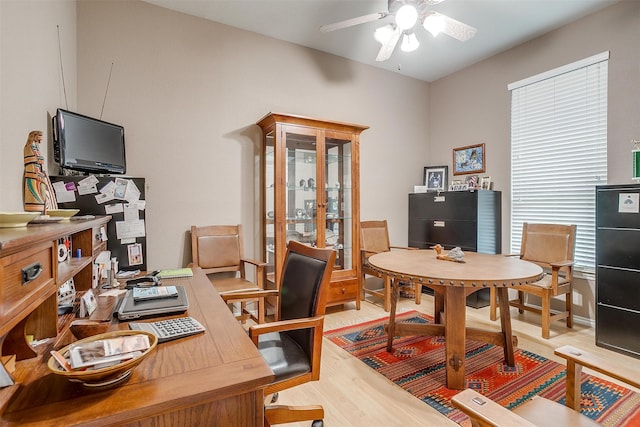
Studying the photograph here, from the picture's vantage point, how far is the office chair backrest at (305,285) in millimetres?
1455

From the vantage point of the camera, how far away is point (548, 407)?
3.69 feet

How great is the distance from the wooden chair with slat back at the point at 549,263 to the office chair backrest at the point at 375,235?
1.25 meters

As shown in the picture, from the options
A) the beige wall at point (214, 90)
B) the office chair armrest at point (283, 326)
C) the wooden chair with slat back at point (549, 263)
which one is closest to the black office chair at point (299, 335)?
the office chair armrest at point (283, 326)

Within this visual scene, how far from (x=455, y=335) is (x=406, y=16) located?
2.13 meters

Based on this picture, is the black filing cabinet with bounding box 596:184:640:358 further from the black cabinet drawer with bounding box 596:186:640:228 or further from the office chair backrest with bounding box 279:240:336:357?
the office chair backrest with bounding box 279:240:336:357

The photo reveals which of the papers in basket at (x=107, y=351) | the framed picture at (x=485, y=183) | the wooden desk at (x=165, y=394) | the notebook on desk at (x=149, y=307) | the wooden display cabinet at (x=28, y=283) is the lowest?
the wooden desk at (x=165, y=394)

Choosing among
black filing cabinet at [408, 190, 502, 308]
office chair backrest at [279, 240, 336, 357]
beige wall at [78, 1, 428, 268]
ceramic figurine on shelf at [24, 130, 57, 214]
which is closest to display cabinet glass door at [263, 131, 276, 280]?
beige wall at [78, 1, 428, 268]

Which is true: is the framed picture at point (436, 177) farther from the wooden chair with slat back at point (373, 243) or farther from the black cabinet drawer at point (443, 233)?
the wooden chair with slat back at point (373, 243)

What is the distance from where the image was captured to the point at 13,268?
76 centimetres

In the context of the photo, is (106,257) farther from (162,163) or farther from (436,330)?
(436,330)

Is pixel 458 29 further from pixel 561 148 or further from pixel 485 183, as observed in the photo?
pixel 485 183

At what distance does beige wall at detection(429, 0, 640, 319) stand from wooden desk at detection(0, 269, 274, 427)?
3487 mm

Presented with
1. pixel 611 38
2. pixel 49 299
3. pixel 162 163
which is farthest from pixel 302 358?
pixel 611 38

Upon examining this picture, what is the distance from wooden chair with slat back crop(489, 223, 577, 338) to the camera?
107 inches
